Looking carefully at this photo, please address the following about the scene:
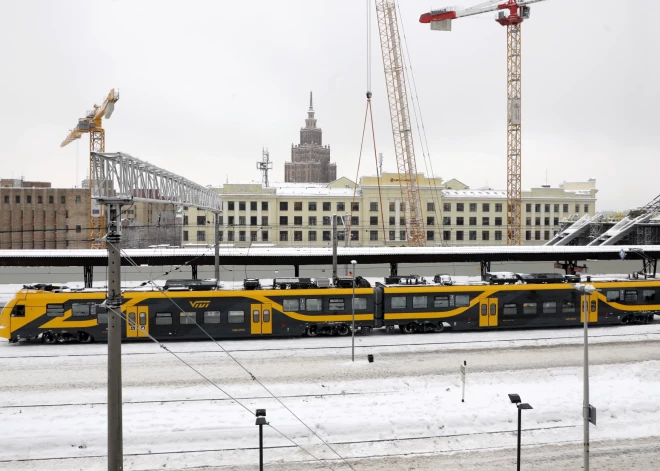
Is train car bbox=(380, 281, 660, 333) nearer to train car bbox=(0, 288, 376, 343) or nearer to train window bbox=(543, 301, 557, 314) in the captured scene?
train window bbox=(543, 301, 557, 314)

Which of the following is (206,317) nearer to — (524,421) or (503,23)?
(524,421)

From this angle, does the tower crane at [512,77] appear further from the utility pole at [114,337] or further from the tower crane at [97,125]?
the utility pole at [114,337]

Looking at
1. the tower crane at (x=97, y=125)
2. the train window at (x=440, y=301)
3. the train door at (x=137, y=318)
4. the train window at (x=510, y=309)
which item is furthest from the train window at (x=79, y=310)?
the tower crane at (x=97, y=125)

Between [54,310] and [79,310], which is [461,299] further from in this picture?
[54,310]

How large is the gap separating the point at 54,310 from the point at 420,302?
19.9 m

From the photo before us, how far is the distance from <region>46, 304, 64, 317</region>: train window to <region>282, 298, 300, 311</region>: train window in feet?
38.4

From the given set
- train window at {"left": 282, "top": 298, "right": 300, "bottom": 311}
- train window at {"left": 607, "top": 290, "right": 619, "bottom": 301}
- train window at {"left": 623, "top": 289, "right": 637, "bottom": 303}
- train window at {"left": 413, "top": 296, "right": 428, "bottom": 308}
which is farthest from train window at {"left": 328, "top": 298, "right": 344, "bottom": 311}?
train window at {"left": 623, "top": 289, "right": 637, "bottom": 303}

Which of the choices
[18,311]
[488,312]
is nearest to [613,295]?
[488,312]

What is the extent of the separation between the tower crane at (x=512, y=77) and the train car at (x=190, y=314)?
54081mm

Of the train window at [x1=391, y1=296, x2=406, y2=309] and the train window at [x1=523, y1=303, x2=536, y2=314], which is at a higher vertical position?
the train window at [x1=391, y1=296, x2=406, y2=309]

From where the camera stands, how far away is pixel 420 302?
100 ft

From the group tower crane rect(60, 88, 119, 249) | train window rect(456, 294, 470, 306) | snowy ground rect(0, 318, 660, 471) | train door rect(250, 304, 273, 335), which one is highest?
tower crane rect(60, 88, 119, 249)

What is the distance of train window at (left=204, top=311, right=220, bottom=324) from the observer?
28.8 meters

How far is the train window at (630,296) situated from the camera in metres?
32.5
